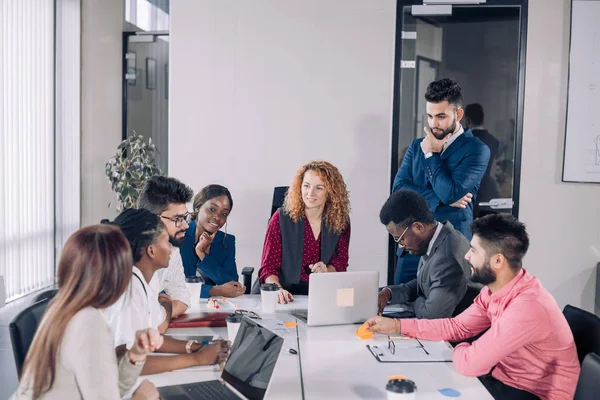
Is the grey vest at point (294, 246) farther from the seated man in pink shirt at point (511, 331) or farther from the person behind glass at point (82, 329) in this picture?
the person behind glass at point (82, 329)

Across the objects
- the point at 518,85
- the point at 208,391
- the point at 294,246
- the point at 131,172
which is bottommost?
the point at 208,391

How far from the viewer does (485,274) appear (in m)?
2.43

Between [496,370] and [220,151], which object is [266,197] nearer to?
[220,151]

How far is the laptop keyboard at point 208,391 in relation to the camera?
1.96m

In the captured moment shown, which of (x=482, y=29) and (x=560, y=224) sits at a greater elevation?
(x=482, y=29)

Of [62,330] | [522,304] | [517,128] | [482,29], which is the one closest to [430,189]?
[517,128]

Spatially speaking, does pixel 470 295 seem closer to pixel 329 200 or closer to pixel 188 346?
pixel 329 200

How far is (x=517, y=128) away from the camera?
4.43m

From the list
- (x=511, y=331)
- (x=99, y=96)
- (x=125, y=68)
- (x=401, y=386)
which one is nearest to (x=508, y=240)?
(x=511, y=331)

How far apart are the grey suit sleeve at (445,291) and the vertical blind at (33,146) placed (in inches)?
116

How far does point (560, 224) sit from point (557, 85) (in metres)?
0.97

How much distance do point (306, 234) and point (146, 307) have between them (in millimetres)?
1483

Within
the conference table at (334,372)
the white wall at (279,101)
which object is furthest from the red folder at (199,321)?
the white wall at (279,101)

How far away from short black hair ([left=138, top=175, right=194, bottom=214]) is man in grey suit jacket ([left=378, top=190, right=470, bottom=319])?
0.95m
